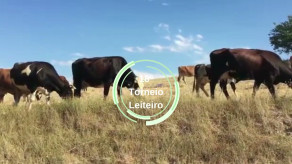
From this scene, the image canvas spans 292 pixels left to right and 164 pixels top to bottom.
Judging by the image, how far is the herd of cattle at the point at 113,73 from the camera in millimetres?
11875

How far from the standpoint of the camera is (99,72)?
14.9m

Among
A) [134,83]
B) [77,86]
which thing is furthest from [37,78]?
[134,83]

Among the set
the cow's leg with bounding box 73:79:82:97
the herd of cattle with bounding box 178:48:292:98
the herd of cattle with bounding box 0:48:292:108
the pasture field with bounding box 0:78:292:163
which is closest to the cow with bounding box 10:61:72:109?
the herd of cattle with bounding box 0:48:292:108

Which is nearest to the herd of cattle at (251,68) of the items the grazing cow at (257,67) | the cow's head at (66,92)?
the grazing cow at (257,67)

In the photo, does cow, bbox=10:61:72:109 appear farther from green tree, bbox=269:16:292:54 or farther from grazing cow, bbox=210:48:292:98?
green tree, bbox=269:16:292:54

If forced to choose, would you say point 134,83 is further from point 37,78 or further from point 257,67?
point 257,67

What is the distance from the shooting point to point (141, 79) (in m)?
16.7

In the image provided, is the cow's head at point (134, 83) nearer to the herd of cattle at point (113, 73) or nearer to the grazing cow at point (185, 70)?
the herd of cattle at point (113, 73)

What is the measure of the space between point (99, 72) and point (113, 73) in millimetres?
597

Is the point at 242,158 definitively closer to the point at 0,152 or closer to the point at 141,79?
the point at 0,152

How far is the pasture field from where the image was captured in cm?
799

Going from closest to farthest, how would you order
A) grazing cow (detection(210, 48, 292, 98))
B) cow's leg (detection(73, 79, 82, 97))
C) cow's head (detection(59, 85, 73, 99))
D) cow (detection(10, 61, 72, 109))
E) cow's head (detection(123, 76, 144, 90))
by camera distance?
grazing cow (detection(210, 48, 292, 98)), cow (detection(10, 61, 72, 109)), cow's head (detection(59, 85, 73, 99)), cow's leg (detection(73, 79, 82, 97)), cow's head (detection(123, 76, 144, 90))

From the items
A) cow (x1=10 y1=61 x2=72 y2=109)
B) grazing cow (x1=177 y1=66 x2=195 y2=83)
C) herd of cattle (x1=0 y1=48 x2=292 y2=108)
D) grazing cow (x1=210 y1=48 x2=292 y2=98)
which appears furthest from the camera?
grazing cow (x1=177 y1=66 x2=195 y2=83)

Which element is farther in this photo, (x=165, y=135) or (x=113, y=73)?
(x=113, y=73)
